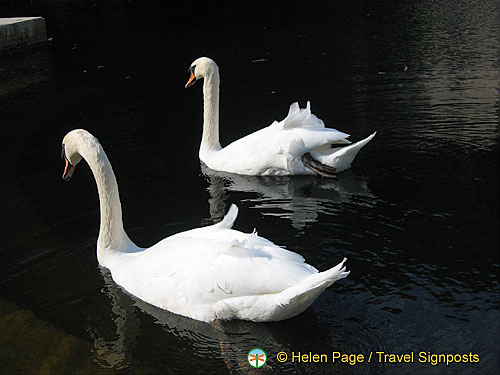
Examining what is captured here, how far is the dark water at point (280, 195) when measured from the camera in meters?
4.85

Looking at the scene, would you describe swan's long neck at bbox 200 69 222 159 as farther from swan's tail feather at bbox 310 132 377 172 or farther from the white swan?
the white swan

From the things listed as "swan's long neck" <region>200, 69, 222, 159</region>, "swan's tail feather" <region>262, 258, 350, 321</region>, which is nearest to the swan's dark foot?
"swan's long neck" <region>200, 69, 222, 159</region>

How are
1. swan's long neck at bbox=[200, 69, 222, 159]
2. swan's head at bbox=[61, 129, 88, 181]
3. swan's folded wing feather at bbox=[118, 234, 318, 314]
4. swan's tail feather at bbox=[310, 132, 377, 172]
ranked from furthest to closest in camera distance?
swan's long neck at bbox=[200, 69, 222, 159] < swan's tail feather at bbox=[310, 132, 377, 172] < swan's head at bbox=[61, 129, 88, 181] < swan's folded wing feather at bbox=[118, 234, 318, 314]

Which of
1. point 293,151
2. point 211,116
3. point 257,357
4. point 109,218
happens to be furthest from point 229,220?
point 211,116

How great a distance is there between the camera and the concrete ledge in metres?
15.8

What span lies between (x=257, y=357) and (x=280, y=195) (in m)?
2.98

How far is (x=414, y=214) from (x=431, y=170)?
116 cm

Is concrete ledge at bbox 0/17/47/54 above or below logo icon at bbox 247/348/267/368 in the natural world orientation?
above

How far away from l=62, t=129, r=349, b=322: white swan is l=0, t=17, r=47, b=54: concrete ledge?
11.2m

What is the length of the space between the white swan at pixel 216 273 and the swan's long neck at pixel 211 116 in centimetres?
294

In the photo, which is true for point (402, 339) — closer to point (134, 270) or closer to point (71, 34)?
point (134, 270)

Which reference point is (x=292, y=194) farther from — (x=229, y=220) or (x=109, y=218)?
(x=109, y=218)

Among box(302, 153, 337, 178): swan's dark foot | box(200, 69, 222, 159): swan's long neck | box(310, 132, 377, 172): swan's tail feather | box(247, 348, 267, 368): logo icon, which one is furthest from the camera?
box(200, 69, 222, 159): swan's long neck

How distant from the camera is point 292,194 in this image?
7.45 meters
